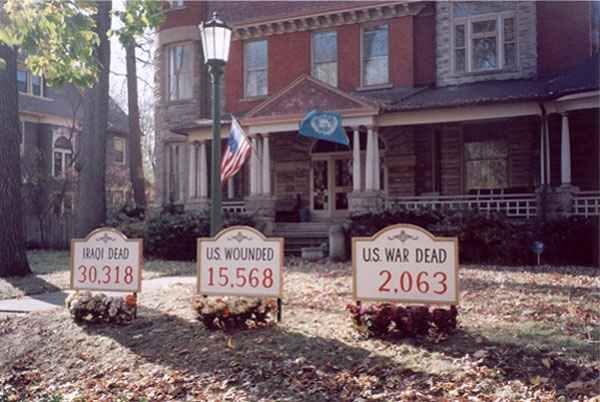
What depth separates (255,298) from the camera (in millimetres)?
6812

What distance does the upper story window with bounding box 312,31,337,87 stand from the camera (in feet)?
69.3

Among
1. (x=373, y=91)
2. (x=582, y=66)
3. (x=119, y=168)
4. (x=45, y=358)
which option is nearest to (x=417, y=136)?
(x=373, y=91)

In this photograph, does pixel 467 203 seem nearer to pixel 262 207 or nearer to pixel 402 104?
pixel 402 104

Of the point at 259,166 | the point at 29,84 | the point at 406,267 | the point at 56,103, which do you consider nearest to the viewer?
the point at 406,267

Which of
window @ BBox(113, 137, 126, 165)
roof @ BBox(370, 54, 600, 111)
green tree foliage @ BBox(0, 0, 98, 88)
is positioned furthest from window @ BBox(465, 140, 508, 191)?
window @ BBox(113, 137, 126, 165)

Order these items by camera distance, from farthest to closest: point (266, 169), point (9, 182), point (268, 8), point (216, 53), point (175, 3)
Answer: point (175, 3)
point (268, 8)
point (266, 169)
point (9, 182)
point (216, 53)

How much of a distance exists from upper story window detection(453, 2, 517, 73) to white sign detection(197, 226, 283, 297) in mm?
14440

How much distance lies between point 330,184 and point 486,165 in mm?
5067

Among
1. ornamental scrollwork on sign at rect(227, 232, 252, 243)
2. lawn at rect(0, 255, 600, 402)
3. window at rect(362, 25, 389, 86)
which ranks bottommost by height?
lawn at rect(0, 255, 600, 402)

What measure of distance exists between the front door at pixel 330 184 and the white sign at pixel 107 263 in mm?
13069

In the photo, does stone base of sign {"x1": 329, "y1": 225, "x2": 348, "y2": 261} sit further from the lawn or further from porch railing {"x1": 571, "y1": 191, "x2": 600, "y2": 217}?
the lawn

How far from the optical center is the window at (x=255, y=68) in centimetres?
2222

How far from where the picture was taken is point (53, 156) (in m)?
32.4

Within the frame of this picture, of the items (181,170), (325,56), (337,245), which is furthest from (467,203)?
(181,170)
